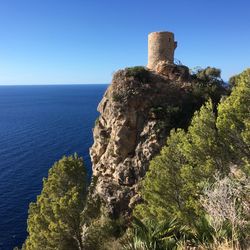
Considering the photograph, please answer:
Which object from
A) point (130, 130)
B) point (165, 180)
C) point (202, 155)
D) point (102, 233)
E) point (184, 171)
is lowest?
point (102, 233)

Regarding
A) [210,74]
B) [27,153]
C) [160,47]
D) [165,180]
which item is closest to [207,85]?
[210,74]

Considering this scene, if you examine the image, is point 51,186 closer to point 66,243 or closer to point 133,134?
point 66,243

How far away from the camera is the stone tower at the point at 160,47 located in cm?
4325

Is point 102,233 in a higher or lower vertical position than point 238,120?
lower

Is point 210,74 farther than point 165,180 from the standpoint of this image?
Yes

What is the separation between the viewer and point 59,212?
25062mm

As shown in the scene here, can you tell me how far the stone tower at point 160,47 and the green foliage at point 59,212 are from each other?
2210 centimetres

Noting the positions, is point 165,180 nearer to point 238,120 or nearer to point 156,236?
point 238,120

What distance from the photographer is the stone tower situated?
43250 mm

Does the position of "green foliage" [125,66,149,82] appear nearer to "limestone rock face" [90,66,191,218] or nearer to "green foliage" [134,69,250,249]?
"limestone rock face" [90,66,191,218]

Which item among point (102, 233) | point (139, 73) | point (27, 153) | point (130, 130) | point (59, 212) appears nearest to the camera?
point (59, 212)

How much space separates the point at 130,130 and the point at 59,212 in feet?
54.7

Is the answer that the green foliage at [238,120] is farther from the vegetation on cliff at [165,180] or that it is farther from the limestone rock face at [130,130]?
the limestone rock face at [130,130]

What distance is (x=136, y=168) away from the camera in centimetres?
3712
